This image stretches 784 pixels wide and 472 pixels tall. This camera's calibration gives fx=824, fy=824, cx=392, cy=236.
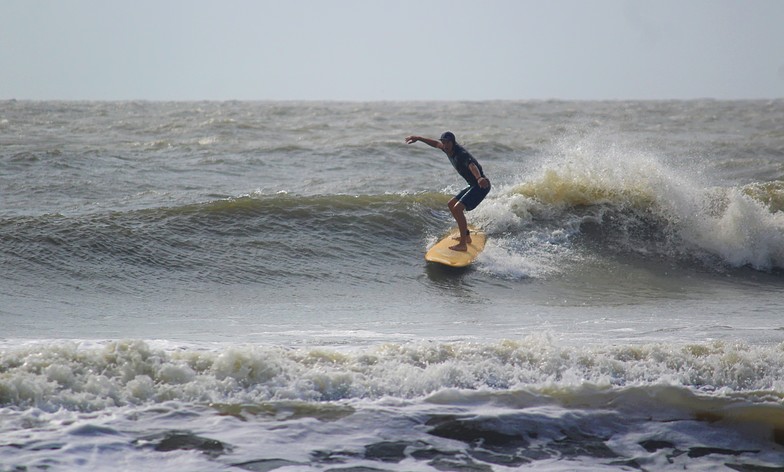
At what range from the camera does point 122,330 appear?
7008mm

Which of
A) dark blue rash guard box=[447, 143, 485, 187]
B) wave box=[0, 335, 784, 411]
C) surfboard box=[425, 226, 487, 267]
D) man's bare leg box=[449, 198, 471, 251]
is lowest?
wave box=[0, 335, 784, 411]

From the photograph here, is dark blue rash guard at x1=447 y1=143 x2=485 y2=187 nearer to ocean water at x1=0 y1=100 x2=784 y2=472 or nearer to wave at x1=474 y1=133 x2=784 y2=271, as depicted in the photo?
ocean water at x1=0 y1=100 x2=784 y2=472

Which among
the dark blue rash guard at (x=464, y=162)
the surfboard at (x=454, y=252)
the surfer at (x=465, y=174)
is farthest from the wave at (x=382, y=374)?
the dark blue rash guard at (x=464, y=162)

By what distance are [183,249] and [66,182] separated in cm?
462

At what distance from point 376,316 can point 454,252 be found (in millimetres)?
2483

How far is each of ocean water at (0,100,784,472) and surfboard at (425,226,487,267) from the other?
0.49 feet

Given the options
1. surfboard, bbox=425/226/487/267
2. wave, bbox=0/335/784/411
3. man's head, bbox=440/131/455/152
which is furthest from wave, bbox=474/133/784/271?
wave, bbox=0/335/784/411

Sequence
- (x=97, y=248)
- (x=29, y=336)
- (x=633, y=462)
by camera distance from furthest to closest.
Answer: (x=97, y=248)
(x=29, y=336)
(x=633, y=462)

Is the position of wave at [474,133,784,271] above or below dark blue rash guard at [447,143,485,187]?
below

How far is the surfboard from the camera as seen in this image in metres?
10.1

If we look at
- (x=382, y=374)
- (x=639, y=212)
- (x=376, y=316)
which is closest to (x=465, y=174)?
(x=376, y=316)

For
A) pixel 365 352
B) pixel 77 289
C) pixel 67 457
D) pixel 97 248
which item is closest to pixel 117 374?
pixel 67 457

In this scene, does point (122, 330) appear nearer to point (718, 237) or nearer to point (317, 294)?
point (317, 294)

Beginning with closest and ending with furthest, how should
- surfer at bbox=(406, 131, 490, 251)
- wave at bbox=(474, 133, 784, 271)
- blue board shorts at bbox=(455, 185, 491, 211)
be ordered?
surfer at bbox=(406, 131, 490, 251)
blue board shorts at bbox=(455, 185, 491, 211)
wave at bbox=(474, 133, 784, 271)
